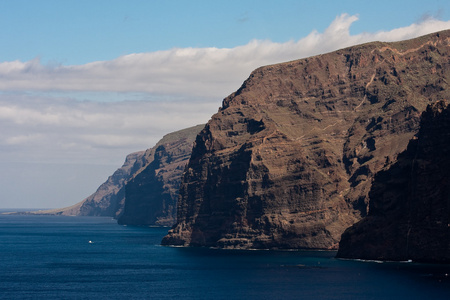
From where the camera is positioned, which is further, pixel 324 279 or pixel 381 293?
pixel 324 279

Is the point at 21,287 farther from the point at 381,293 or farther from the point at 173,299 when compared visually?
the point at 381,293

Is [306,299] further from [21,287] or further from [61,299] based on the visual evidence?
[21,287]

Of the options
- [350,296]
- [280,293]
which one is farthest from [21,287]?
[350,296]

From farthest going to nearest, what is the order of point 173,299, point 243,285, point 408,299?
point 243,285, point 173,299, point 408,299

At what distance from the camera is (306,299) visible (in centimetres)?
17175

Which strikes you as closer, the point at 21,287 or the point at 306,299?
the point at 306,299

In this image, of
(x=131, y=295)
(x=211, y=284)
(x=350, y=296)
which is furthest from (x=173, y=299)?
(x=350, y=296)

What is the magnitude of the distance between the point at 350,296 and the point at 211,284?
40521 mm

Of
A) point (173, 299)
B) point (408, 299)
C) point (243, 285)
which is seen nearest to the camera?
point (408, 299)

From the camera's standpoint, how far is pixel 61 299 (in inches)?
6983

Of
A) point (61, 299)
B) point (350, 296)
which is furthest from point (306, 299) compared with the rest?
point (61, 299)

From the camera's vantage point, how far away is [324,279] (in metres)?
199

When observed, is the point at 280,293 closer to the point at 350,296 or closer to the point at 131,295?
the point at 350,296

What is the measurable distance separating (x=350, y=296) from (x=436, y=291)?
1826 cm
